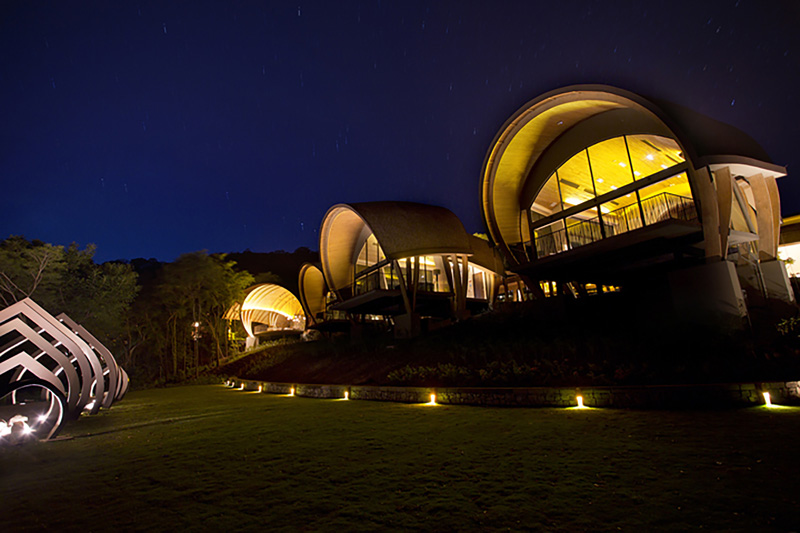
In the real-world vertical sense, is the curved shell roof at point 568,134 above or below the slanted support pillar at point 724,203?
above

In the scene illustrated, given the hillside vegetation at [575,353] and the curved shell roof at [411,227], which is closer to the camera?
the hillside vegetation at [575,353]

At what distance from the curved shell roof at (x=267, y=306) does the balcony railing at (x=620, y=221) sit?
3928cm

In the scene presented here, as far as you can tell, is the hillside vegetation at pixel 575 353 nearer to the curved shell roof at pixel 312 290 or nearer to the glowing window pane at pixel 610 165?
the glowing window pane at pixel 610 165

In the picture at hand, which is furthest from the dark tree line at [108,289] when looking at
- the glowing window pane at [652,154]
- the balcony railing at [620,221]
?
the glowing window pane at [652,154]

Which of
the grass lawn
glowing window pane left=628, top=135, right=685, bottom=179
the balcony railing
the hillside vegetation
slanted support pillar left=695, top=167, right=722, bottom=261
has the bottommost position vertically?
the grass lawn

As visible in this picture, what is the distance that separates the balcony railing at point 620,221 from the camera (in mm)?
15062

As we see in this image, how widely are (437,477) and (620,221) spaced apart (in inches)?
659

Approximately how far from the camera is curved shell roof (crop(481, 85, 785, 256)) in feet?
42.5

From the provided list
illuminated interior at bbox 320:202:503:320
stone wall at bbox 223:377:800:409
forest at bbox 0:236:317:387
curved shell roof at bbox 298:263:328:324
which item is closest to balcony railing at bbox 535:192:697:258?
illuminated interior at bbox 320:202:503:320

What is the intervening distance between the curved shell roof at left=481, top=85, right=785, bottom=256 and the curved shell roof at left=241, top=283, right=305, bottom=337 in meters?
37.4

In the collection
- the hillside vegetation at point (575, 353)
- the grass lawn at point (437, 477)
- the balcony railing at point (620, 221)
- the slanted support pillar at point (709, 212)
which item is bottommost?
the grass lawn at point (437, 477)

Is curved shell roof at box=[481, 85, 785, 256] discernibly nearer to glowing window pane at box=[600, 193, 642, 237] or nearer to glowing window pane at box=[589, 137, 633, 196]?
glowing window pane at box=[589, 137, 633, 196]

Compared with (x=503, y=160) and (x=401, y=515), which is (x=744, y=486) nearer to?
(x=401, y=515)

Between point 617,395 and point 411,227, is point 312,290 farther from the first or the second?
point 617,395
